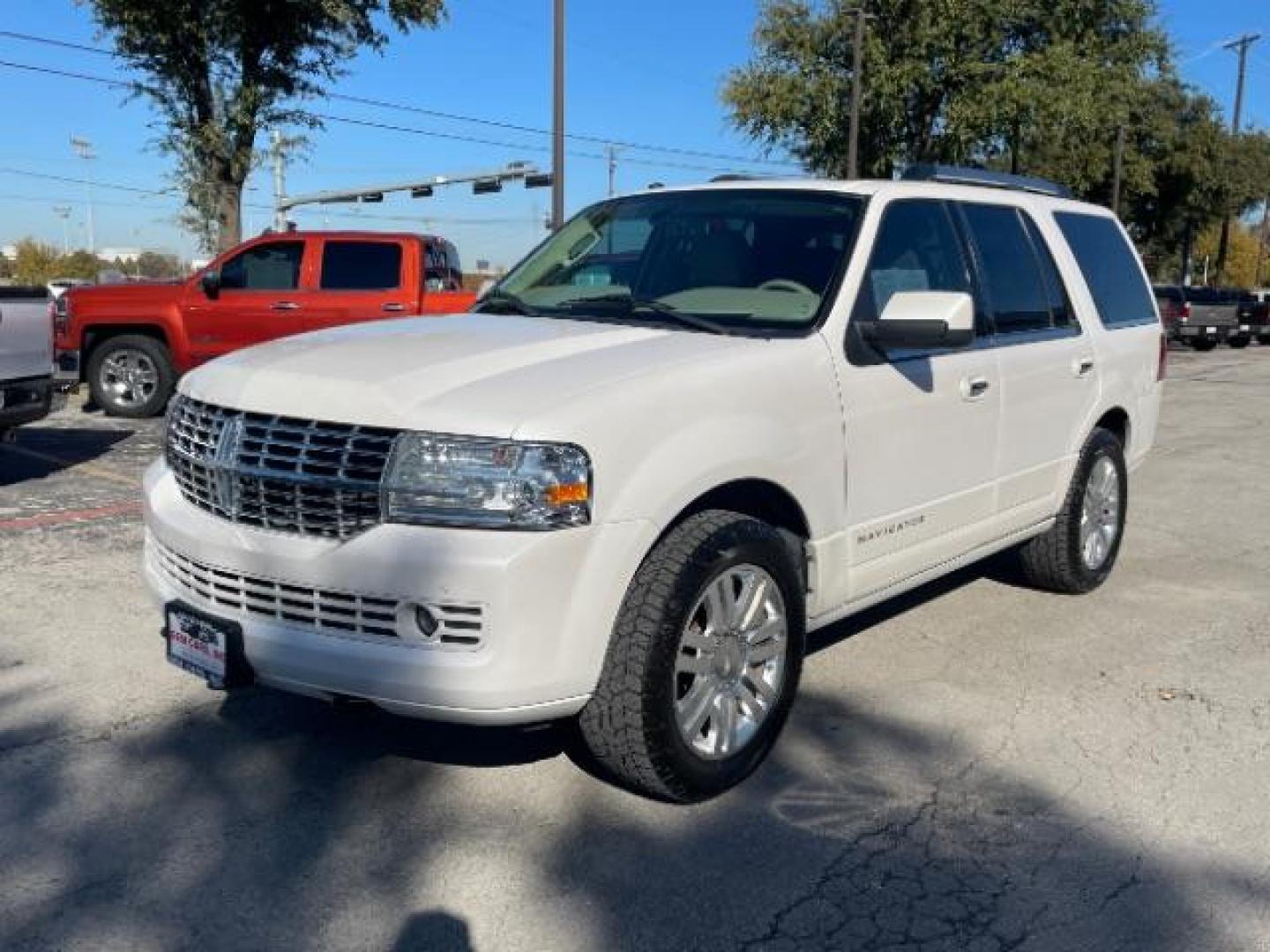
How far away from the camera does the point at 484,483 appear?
9.98ft

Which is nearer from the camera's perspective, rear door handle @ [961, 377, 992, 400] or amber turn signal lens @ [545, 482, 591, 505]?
amber turn signal lens @ [545, 482, 591, 505]

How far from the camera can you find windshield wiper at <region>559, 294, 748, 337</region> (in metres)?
3.98

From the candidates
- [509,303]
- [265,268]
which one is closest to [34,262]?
[265,268]

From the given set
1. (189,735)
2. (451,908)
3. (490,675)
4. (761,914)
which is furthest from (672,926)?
(189,735)

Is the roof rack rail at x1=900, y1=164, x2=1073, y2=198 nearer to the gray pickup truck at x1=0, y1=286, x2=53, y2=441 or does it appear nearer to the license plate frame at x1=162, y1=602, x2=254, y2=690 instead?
the license plate frame at x1=162, y1=602, x2=254, y2=690

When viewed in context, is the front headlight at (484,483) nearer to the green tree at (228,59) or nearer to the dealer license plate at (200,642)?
the dealer license plate at (200,642)

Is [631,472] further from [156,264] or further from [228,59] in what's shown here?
[156,264]

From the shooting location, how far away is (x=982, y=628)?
17.5 ft

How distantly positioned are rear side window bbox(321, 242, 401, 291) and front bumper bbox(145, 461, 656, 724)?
29.6 ft

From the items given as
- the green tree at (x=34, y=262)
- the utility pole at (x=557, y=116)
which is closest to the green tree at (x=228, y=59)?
the utility pole at (x=557, y=116)

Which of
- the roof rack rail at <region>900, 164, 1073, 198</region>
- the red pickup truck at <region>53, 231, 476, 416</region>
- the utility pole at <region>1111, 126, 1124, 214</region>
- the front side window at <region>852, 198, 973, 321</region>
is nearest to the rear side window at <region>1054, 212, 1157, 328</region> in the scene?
the roof rack rail at <region>900, 164, 1073, 198</region>

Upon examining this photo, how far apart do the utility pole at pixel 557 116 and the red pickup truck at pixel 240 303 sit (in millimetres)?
6482

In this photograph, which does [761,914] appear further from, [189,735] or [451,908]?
[189,735]

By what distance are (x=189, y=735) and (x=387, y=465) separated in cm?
149
